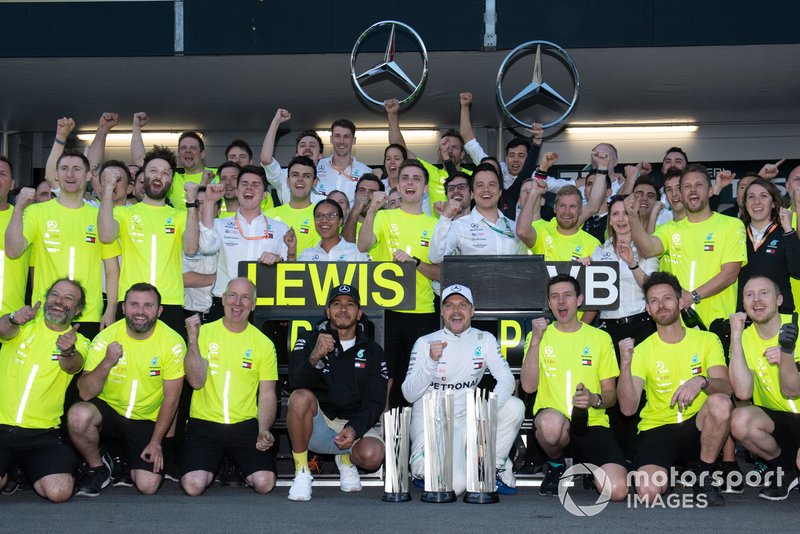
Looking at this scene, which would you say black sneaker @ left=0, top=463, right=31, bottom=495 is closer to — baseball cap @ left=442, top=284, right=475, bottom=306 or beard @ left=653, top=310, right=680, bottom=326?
baseball cap @ left=442, top=284, right=475, bottom=306

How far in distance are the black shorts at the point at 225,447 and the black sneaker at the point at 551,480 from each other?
186 centimetres

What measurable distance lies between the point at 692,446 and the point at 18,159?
11.3m

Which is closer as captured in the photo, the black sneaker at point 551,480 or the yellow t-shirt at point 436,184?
the black sneaker at point 551,480

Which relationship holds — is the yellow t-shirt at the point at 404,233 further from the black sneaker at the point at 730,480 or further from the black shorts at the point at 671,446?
Result: the black sneaker at the point at 730,480

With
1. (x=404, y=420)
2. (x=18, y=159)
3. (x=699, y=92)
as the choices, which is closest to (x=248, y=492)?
(x=404, y=420)

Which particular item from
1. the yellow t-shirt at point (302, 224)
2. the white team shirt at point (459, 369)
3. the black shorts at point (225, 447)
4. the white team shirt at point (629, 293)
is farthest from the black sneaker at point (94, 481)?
the white team shirt at point (629, 293)

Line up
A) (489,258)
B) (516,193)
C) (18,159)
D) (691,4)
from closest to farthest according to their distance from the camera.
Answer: (489,258) < (516,193) < (691,4) < (18,159)

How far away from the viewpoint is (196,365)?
6.98 m

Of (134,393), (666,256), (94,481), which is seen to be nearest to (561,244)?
(666,256)

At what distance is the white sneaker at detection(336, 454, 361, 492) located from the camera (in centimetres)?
694

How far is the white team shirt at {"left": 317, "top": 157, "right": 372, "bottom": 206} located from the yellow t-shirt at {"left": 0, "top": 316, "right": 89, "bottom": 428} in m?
3.27

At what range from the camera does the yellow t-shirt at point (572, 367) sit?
6.97m

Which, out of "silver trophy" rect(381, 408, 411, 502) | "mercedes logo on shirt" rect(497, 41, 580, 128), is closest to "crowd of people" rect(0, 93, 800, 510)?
"silver trophy" rect(381, 408, 411, 502)

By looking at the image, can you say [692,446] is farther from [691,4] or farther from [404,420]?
[691,4]
